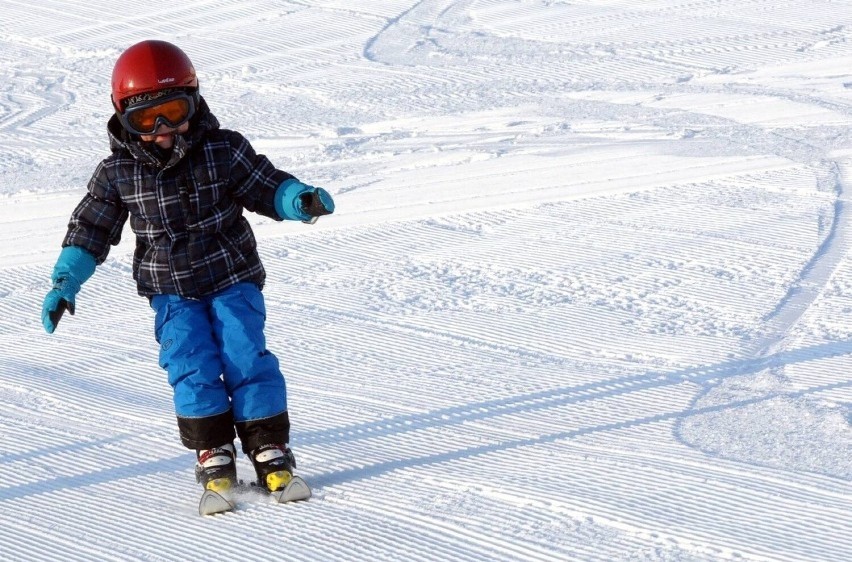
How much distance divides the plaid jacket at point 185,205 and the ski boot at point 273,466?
0.42m

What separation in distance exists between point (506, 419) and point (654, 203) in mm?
2906

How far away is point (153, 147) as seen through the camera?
10.0ft

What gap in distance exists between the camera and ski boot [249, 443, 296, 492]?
3090 mm

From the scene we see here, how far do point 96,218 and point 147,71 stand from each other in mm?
422

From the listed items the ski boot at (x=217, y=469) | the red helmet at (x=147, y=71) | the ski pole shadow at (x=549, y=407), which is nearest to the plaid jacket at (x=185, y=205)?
the red helmet at (x=147, y=71)

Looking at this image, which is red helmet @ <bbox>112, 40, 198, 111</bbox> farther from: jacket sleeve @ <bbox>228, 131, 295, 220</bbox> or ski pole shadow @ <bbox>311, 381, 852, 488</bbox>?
ski pole shadow @ <bbox>311, 381, 852, 488</bbox>

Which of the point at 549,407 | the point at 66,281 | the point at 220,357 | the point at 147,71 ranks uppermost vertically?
the point at 147,71

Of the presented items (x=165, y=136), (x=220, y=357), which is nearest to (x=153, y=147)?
(x=165, y=136)

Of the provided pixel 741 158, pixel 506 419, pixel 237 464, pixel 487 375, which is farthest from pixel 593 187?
pixel 237 464

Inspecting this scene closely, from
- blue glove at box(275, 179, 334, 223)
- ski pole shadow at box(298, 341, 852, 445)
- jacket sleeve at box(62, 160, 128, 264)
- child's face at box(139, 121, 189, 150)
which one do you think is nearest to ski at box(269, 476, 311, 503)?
ski pole shadow at box(298, 341, 852, 445)

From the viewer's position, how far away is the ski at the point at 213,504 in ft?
9.86

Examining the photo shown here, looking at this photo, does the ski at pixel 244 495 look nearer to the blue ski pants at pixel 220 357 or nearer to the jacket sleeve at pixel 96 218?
the blue ski pants at pixel 220 357

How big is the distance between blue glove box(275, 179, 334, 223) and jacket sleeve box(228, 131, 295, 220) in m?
0.02

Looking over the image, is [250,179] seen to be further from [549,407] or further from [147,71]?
[549,407]
